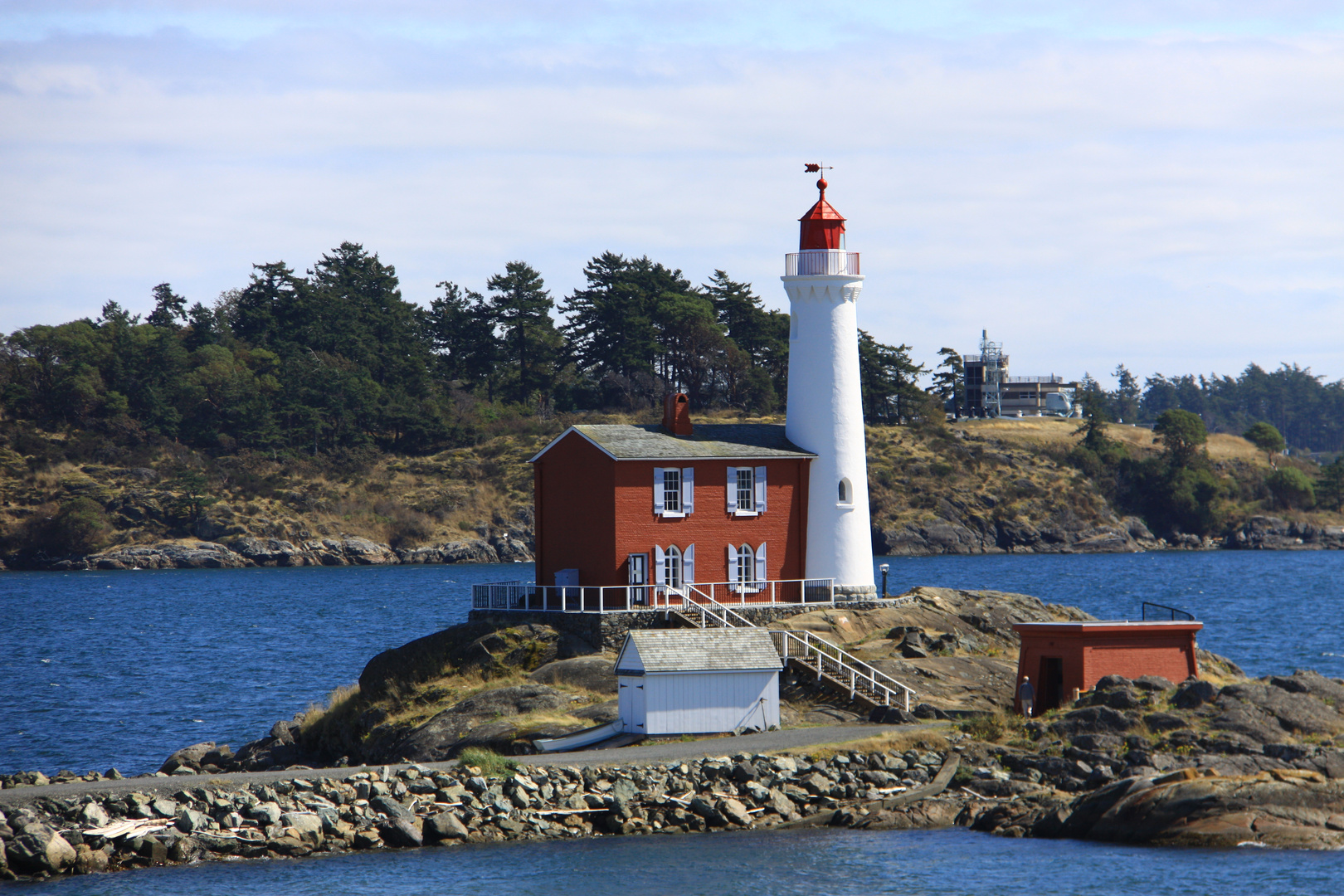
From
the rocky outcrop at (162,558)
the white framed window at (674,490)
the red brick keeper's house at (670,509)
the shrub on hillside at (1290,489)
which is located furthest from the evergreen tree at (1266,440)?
the white framed window at (674,490)

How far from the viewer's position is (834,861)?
2614 centimetres

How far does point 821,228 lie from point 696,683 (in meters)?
15.3

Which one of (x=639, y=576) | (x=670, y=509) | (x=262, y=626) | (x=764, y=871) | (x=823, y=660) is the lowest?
(x=262, y=626)

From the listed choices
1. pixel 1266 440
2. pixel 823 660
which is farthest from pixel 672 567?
pixel 1266 440

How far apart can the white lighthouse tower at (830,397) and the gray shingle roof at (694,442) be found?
95 cm

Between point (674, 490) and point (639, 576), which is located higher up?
point (674, 490)

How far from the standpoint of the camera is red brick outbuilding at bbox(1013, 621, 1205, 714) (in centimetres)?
3484

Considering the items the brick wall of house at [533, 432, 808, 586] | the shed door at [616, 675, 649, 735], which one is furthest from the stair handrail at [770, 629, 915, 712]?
the shed door at [616, 675, 649, 735]

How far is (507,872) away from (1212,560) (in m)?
114

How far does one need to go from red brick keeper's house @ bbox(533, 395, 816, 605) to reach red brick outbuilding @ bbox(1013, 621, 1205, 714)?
8144mm

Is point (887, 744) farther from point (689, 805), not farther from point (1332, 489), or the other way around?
point (1332, 489)

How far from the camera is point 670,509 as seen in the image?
4053cm

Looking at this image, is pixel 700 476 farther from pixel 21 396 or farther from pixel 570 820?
pixel 21 396

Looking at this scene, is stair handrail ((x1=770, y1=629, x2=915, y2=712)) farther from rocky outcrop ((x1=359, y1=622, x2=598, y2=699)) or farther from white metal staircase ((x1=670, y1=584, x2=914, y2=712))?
rocky outcrop ((x1=359, y1=622, x2=598, y2=699))
